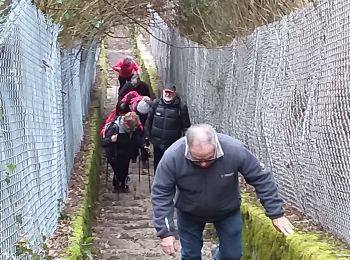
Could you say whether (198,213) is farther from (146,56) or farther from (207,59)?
(146,56)

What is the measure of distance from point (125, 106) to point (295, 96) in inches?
277

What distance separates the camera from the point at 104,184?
1416 cm

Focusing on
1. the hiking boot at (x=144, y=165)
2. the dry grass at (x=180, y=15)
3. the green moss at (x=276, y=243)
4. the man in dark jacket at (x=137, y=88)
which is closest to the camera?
the green moss at (x=276, y=243)

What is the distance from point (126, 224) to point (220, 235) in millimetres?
4479

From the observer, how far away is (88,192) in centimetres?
1077

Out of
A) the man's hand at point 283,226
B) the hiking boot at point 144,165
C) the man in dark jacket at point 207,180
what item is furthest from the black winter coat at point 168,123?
the man's hand at point 283,226

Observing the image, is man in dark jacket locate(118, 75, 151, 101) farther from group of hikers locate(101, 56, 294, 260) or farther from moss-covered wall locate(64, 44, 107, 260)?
group of hikers locate(101, 56, 294, 260)

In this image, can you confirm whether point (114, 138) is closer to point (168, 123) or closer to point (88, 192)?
point (168, 123)

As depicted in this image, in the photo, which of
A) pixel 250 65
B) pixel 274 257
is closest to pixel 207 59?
pixel 250 65

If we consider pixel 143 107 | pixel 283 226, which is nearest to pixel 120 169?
pixel 143 107

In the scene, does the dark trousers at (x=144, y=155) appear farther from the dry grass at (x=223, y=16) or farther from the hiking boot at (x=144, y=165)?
the dry grass at (x=223, y=16)

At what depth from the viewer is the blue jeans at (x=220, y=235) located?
692 centimetres

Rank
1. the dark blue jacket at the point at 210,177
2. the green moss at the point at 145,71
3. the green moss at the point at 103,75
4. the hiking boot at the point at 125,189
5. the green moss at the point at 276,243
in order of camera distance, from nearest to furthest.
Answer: the green moss at the point at 276,243 < the dark blue jacket at the point at 210,177 < the hiking boot at the point at 125,189 < the green moss at the point at 145,71 < the green moss at the point at 103,75

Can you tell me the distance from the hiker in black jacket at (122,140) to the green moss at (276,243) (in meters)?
3.85
